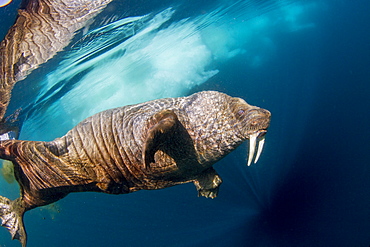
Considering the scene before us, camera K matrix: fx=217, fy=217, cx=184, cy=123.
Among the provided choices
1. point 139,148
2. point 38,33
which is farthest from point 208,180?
point 38,33

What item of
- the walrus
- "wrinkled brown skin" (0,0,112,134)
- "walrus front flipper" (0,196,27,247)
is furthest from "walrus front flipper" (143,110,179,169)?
"wrinkled brown skin" (0,0,112,134)

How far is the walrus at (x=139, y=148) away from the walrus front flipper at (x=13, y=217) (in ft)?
4.00

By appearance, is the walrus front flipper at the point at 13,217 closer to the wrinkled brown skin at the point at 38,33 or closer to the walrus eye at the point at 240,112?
the wrinkled brown skin at the point at 38,33

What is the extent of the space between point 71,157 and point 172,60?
20.7m

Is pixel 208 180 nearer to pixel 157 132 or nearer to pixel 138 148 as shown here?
pixel 138 148

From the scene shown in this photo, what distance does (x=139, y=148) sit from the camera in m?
3.37

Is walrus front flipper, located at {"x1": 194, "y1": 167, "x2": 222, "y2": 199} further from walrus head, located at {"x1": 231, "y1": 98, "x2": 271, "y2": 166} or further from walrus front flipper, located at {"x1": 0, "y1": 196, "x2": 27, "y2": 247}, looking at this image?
walrus front flipper, located at {"x1": 0, "y1": 196, "x2": 27, "y2": 247}

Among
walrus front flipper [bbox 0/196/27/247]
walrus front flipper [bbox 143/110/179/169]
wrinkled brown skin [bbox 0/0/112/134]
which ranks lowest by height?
walrus front flipper [bbox 0/196/27/247]

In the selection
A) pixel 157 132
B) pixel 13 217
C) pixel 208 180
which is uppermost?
pixel 157 132

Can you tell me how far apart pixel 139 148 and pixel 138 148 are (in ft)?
0.06

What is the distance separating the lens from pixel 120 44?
12445 mm

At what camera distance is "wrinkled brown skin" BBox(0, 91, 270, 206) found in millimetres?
3191

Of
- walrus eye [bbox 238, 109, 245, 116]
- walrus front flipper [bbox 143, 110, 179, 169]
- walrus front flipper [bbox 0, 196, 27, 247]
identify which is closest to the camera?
walrus front flipper [bbox 143, 110, 179, 169]

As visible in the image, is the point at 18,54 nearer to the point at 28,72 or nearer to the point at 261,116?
the point at 28,72
